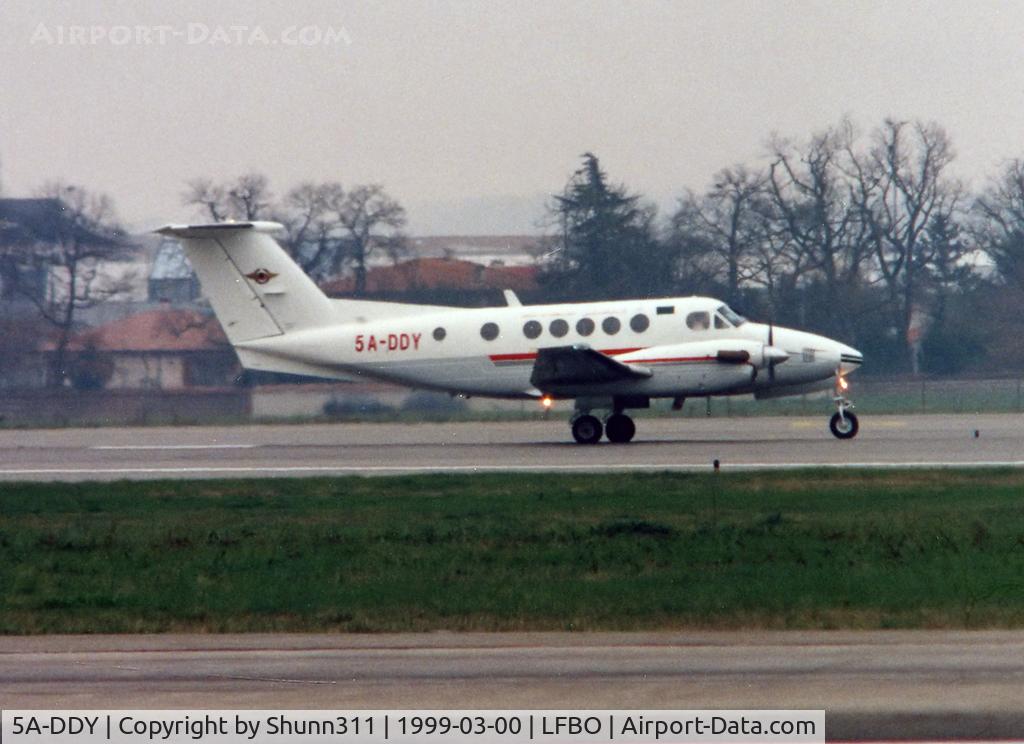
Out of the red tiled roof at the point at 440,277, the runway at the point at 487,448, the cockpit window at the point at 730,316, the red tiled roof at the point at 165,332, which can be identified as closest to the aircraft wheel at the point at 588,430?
the runway at the point at 487,448

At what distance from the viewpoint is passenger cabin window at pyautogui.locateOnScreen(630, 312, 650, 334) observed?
89.4ft

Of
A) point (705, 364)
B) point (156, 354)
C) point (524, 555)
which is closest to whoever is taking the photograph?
point (524, 555)

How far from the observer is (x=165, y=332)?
4003 cm

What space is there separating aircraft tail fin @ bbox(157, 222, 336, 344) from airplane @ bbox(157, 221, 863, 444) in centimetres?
2

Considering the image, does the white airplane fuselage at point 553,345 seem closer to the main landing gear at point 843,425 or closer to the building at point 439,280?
the main landing gear at point 843,425

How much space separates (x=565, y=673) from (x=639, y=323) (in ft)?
64.0

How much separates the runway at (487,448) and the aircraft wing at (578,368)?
1.38 metres

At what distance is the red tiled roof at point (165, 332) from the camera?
39.5m

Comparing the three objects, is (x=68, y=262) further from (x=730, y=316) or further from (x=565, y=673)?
(x=565, y=673)

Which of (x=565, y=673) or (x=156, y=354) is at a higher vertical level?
(x=156, y=354)

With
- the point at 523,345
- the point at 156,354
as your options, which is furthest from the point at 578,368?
the point at 156,354

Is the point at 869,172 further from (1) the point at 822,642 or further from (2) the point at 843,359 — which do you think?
(1) the point at 822,642

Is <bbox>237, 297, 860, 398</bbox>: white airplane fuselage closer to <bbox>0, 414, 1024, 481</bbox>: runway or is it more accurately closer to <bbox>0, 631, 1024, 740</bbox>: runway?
<bbox>0, 414, 1024, 481</bbox>: runway

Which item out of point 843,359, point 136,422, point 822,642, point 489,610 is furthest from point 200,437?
point 822,642
